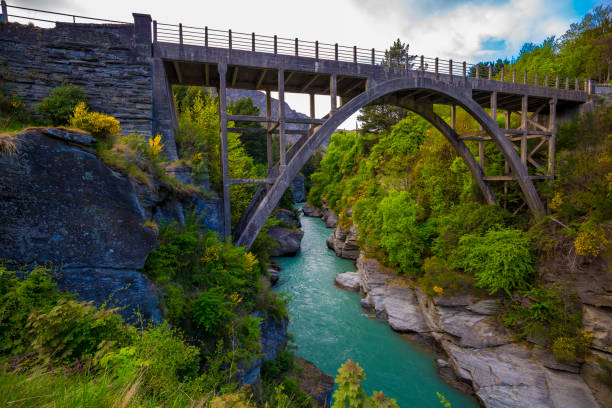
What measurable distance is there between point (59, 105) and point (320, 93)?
27.7 feet

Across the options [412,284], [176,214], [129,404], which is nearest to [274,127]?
[176,214]

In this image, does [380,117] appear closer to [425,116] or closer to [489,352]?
[425,116]

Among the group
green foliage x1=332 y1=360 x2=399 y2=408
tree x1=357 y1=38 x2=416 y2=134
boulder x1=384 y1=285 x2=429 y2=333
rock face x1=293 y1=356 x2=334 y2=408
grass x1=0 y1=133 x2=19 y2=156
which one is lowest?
rock face x1=293 y1=356 x2=334 y2=408

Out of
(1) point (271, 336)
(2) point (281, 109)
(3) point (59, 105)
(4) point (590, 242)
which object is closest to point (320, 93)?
(2) point (281, 109)

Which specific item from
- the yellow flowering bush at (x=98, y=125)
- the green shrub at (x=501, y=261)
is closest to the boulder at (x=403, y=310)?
the green shrub at (x=501, y=261)

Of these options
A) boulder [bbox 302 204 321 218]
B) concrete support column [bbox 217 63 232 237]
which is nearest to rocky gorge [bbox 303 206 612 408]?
concrete support column [bbox 217 63 232 237]

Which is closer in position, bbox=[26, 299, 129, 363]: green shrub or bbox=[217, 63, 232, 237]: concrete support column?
bbox=[26, 299, 129, 363]: green shrub

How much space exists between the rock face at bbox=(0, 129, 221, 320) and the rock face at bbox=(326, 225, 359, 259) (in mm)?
15484

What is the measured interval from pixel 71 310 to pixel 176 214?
3.15 m

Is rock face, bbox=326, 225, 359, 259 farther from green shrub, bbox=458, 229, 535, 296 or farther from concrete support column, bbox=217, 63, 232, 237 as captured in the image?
concrete support column, bbox=217, 63, 232, 237

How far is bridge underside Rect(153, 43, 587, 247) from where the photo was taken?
834cm

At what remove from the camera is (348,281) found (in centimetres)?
1485

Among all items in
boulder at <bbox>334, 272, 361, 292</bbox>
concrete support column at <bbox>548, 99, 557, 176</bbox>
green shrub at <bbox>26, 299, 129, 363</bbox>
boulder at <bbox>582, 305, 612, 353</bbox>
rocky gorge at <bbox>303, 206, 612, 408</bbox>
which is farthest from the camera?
boulder at <bbox>334, 272, 361, 292</bbox>

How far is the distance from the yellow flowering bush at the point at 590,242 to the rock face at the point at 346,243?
1109 cm
